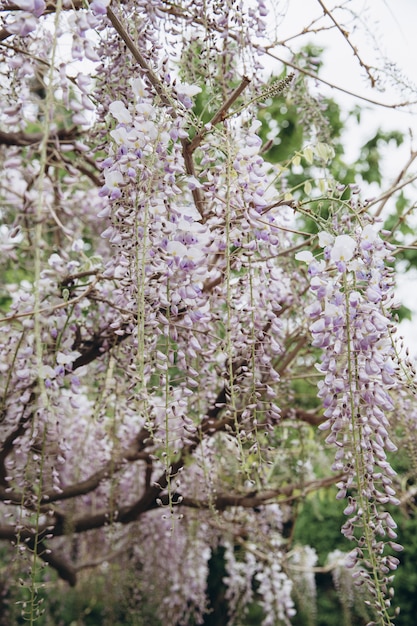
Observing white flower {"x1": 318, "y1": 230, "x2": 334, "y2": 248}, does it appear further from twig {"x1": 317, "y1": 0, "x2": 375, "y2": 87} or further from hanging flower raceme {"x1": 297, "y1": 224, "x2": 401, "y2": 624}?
twig {"x1": 317, "y1": 0, "x2": 375, "y2": 87}

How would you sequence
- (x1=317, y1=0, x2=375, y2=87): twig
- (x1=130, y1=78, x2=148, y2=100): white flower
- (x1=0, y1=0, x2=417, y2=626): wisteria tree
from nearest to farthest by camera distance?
(x1=0, y1=0, x2=417, y2=626): wisteria tree
(x1=130, y1=78, x2=148, y2=100): white flower
(x1=317, y1=0, x2=375, y2=87): twig

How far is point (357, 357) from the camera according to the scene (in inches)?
44.0

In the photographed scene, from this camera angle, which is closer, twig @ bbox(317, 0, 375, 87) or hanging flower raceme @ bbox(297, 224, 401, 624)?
hanging flower raceme @ bbox(297, 224, 401, 624)

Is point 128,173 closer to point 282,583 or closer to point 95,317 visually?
point 95,317

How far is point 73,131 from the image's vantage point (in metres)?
1.95

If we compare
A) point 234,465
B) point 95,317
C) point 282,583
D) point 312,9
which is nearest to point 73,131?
point 95,317

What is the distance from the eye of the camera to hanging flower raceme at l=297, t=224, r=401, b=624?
1095 millimetres

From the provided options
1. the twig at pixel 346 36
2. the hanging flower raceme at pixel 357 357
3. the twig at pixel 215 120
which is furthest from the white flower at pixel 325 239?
the twig at pixel 346 36

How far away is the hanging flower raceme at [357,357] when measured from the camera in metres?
1.09

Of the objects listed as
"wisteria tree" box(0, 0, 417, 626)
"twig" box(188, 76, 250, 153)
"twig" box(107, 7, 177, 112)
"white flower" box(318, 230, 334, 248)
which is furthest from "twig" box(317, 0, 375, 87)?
"white flower" box(318, 230, 334, 248)

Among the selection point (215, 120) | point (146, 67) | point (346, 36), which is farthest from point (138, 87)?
point (346, 36)

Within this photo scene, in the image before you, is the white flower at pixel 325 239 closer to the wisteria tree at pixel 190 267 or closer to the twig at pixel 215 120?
the wisteria tree at pixel 190 267

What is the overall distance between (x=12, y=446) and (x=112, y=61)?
109 cm

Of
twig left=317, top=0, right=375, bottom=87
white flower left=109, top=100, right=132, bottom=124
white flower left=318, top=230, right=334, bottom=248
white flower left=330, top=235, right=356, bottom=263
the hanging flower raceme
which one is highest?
twig left=317, top=0, right=375, bottom=87
